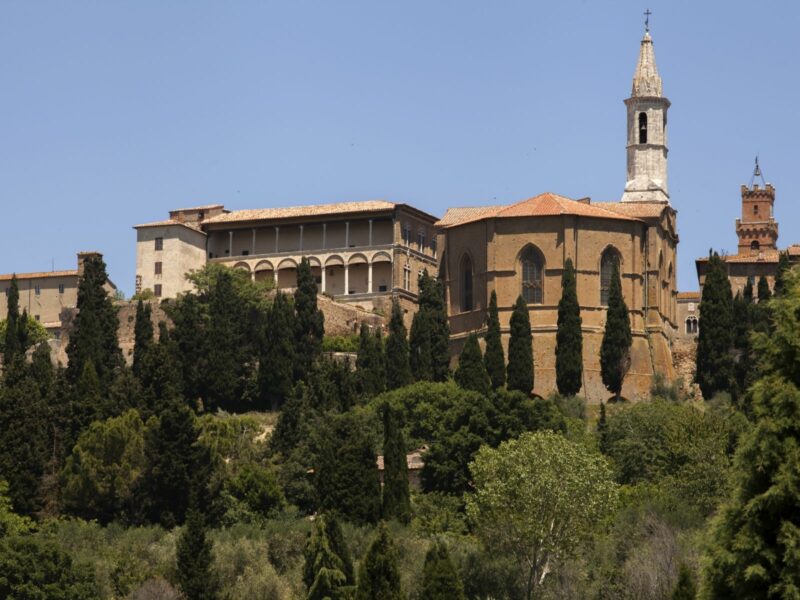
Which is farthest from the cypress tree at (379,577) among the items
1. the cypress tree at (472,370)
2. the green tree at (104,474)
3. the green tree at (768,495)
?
the cypress tree at (472,370)

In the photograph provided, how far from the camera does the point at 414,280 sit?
87.8 m

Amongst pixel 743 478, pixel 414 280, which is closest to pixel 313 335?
pixel 414 280

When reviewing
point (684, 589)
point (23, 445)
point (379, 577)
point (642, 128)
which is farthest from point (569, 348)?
point (684, 589)

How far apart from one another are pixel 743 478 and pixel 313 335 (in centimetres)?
5192

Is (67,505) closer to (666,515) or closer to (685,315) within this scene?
(666,515)

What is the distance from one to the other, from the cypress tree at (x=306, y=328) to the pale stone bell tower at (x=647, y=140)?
50.0ft

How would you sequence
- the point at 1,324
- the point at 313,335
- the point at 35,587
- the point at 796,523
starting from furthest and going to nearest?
the point at 1,324 → the point at 313,335 → the point at 35,587 → the point at 796,523

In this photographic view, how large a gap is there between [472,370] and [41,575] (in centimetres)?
2383

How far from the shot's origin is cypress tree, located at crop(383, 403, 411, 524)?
54312 millimetres

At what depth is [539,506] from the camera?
159ft

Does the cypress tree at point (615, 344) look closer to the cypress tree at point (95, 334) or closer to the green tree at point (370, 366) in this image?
the green tree at point (370, 366)

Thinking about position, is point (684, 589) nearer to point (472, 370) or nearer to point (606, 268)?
point (472, 370)

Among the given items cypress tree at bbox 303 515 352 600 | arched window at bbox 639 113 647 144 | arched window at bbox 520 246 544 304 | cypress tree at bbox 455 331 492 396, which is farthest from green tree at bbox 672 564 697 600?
arched window at bbox 639 113 647 144

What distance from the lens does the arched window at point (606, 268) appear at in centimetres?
7594
